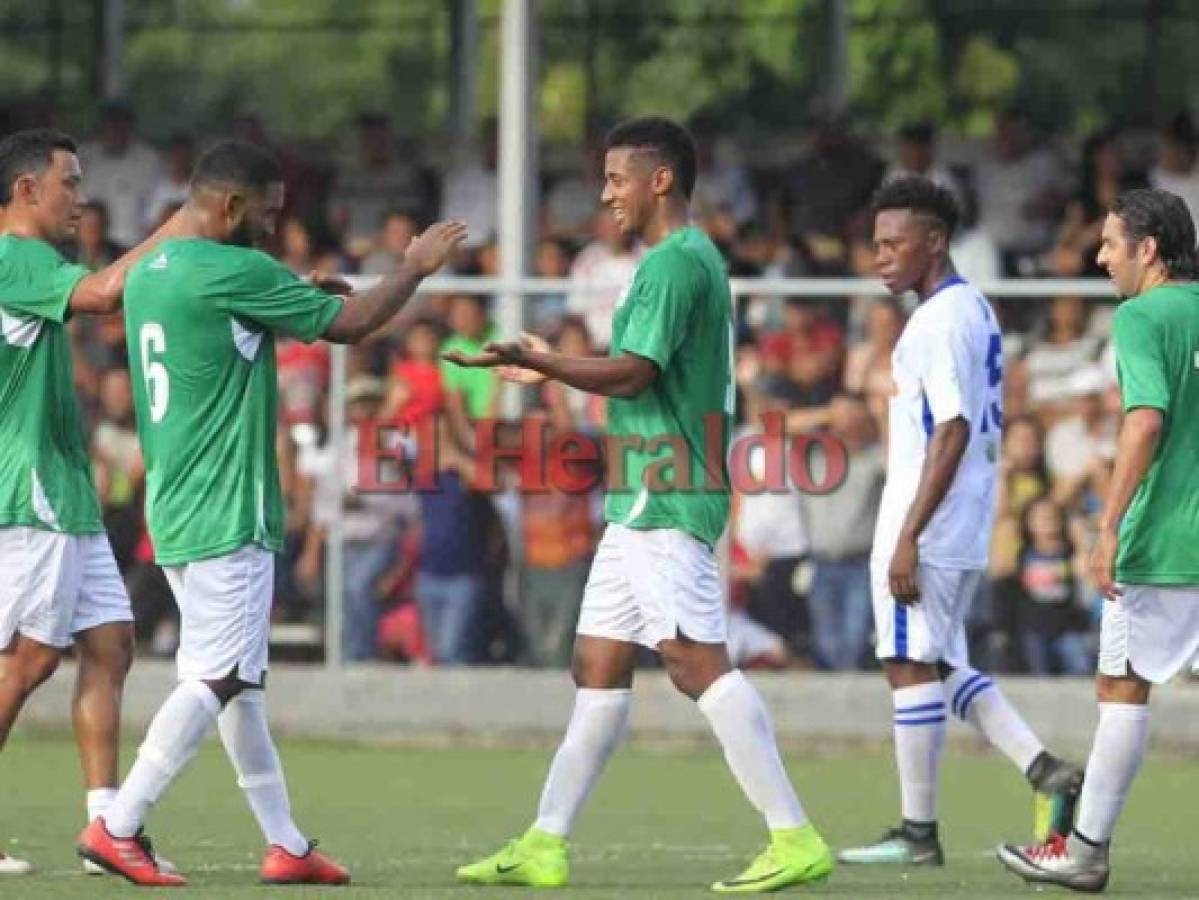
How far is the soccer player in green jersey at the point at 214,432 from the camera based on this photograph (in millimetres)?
10578

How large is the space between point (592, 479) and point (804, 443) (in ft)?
3.54

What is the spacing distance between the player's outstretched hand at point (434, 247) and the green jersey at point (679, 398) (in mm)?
596

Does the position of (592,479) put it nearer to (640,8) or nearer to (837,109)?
(837,109)

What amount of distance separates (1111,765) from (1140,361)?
1288 millimetres

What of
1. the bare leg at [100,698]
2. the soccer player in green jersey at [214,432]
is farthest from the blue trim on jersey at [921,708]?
the bare leg at [100,698]

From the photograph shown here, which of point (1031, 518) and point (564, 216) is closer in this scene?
point (1031, 518)

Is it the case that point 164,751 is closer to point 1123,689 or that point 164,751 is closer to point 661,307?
point 661,307

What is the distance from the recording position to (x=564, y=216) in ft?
70.5

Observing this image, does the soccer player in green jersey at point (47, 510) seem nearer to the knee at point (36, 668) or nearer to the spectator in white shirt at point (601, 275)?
the knee at point (36, 668)

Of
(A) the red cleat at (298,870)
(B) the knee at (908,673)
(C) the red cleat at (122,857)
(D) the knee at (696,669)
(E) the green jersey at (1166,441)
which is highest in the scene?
(E) the green jersey at (1166,441)

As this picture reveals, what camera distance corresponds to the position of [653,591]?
35.5 feet

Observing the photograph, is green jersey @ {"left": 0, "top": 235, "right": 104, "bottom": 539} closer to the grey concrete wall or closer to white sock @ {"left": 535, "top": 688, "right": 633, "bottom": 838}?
white sock @ {"left": 535, "top": 688, "right": 633, "bottom": 838}

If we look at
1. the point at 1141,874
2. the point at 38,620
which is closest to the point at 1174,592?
the point at 1141,874

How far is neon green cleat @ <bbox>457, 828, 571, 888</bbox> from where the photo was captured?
10883 mm
